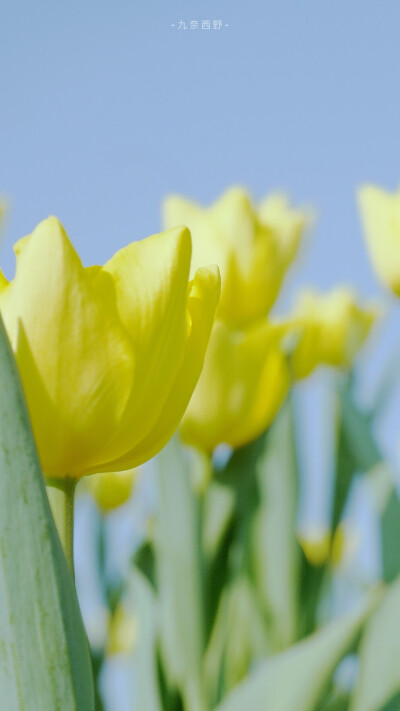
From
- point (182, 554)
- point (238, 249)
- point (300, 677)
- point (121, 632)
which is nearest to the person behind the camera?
point (300, 677)

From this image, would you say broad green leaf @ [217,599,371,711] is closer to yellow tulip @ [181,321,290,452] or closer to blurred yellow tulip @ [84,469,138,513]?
Answer: yellow tulip @ [181,321,290,452]

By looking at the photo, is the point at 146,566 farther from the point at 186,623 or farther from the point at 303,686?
the point at 303,686

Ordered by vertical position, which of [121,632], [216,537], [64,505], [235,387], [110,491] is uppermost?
[64,505]

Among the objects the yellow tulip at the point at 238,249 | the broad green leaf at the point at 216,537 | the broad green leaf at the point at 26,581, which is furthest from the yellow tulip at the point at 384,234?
the broad green leaf at the point at 26,581

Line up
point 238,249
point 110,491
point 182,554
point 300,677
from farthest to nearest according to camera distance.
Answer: point 110,491, point 238,249, point 182,554, point 300,677

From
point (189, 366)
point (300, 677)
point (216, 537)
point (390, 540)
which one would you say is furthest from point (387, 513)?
point (189, 366)

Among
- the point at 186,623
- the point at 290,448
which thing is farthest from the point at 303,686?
the point at 290,448

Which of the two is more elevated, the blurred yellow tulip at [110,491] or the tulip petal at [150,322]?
the tulip petal at [150,322]

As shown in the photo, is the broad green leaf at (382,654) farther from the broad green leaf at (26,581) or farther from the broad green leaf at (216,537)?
the broad green leaf at (26,581)

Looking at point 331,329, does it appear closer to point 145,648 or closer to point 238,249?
point 238,249
